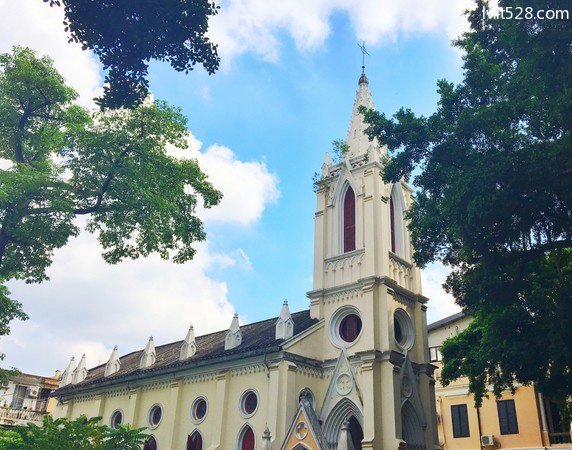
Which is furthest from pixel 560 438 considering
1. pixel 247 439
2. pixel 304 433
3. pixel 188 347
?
pixel 188 347

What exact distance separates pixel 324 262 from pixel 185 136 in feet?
37.3

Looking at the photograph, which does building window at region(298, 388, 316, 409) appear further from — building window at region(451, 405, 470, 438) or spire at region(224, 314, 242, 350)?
building window at region(451, 405, 470, 438)

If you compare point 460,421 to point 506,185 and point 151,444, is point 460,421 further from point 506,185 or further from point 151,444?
point 506,185

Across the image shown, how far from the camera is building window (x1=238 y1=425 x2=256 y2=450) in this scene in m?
25.9

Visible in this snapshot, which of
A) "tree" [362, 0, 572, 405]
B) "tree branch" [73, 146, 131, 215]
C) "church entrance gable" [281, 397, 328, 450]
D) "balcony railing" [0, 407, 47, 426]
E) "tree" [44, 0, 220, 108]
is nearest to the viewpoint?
"tree" [44, 0, 220, 108]

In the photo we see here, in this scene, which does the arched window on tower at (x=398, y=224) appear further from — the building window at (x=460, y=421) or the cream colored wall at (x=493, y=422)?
the building window at (x=460, y=421)

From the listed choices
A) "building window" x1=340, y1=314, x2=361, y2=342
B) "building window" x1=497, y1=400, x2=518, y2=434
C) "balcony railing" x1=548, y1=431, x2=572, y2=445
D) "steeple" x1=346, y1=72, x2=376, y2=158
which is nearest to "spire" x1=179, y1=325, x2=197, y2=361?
"building window" x1=340, y1=314, x2=361, y2=342

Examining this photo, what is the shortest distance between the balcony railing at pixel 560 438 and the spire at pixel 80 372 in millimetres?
32464

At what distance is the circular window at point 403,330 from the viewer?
27031 mm

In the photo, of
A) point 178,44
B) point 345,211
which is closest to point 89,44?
point 178,44

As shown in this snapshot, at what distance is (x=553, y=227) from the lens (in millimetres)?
17062

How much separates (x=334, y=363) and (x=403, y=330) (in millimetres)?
4116

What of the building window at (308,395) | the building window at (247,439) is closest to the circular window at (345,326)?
the building window at (308,395)

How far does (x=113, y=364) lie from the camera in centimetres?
3850
